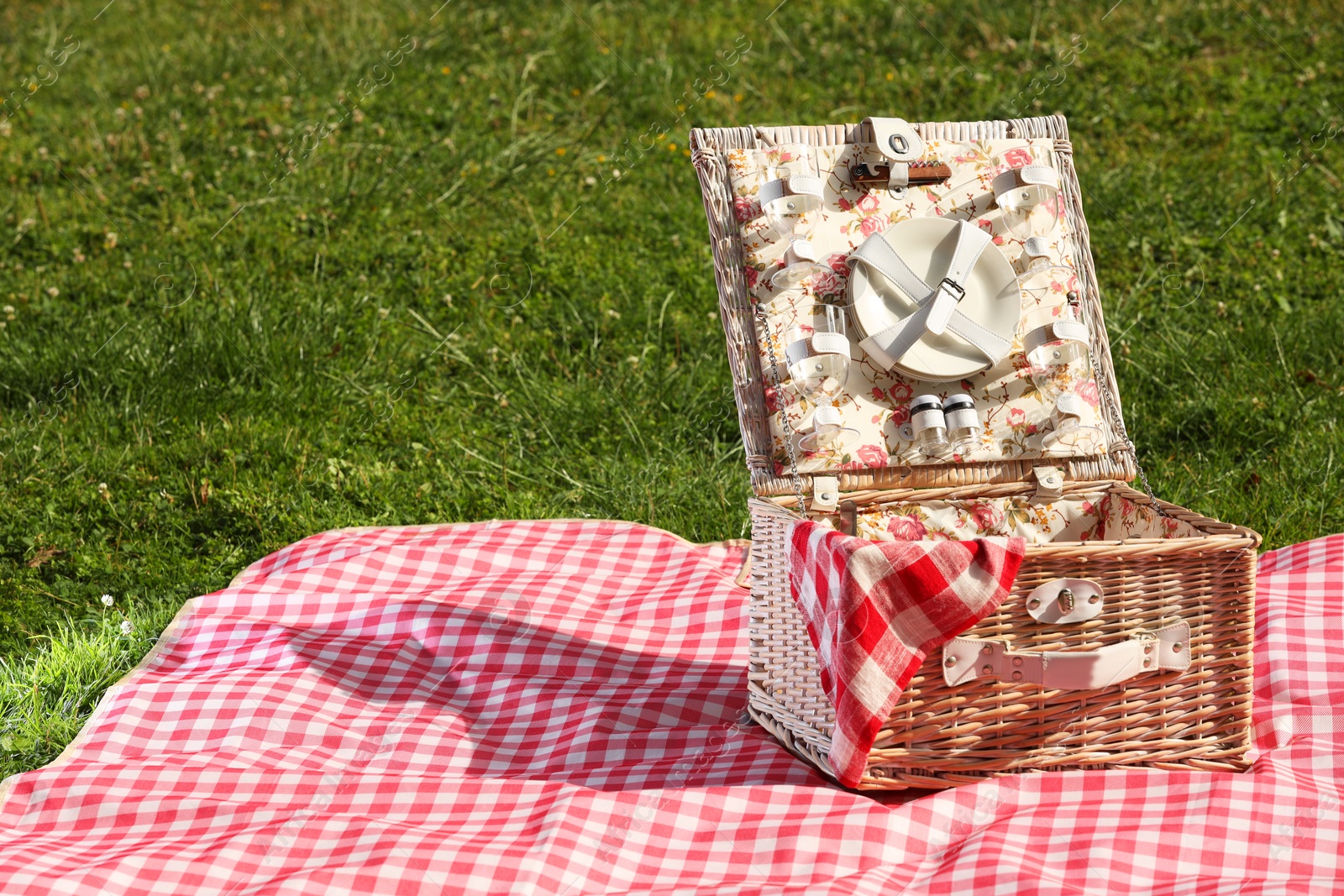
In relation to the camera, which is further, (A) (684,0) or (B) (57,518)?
(A) (684,0)

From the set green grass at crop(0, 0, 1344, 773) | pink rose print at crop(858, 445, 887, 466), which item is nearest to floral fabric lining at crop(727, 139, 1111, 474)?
pink rose print at crop(858, 445, 887, 466)

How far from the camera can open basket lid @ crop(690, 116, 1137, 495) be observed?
9.26 feet

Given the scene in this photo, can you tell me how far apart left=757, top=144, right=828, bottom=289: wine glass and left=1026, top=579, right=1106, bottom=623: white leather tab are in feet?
3.14

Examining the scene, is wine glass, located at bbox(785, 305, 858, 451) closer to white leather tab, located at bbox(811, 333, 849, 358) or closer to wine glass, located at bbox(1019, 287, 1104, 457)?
white leather tab, located at bbox(811, 333, 849, 358)

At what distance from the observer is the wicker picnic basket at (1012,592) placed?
226 centimetres

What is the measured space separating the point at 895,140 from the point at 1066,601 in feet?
3.96

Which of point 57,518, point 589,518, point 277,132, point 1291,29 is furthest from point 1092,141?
point 57,518

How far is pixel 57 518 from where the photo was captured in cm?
394

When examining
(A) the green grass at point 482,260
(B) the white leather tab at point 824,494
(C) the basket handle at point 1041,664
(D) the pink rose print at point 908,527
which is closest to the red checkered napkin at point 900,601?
(C) the basket handle at point 1041,664

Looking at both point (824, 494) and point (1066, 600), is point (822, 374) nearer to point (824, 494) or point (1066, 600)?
point (824, 494)

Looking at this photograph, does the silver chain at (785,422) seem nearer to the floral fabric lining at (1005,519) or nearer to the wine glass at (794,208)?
the wine glass at (794,208)

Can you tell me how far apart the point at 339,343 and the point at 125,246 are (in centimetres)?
124

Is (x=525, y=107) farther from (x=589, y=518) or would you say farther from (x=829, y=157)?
(x=829, y=157)

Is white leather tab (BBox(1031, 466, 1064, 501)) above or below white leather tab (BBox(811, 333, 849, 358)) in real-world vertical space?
below
